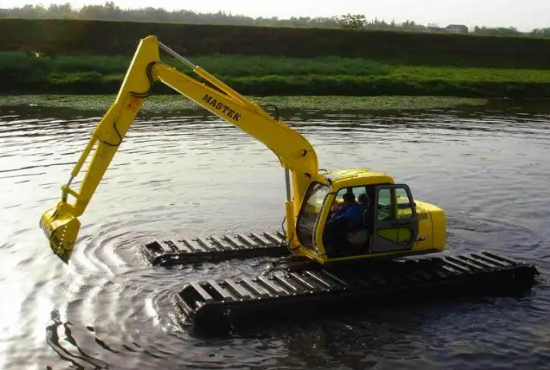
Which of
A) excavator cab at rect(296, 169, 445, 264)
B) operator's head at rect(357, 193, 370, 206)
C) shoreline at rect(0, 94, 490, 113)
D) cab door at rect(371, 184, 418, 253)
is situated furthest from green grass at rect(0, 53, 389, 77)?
cab door at rect(371, 184, 418, 253)

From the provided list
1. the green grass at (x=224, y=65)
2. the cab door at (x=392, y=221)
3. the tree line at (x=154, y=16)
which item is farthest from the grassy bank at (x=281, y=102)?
the tree line at (x=154, y=16)

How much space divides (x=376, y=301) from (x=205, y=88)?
5402 mm

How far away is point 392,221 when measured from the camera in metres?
15.1

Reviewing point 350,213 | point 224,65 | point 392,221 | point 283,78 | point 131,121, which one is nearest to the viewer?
point 131,121

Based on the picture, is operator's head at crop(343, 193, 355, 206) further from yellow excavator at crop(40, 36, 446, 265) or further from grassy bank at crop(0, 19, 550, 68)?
grassy bank at crop(0, 19, 550, 68)

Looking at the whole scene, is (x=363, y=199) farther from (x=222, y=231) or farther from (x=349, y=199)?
(x=222, y=231)

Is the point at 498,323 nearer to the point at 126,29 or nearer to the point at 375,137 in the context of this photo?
the point at 375,137

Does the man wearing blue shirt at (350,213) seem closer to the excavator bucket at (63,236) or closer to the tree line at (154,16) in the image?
the excavator bucket at (63,236)

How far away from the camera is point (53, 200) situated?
74.4 ft

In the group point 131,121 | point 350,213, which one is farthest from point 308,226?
point 131,121

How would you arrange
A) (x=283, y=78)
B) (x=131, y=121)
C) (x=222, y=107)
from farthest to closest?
(x=283, y=78) → (x=222, y=107) → (x=131, y=121)

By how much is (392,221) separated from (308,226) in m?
1.76

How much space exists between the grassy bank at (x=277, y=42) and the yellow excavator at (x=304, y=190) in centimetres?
5286

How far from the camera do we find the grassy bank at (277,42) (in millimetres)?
66250
